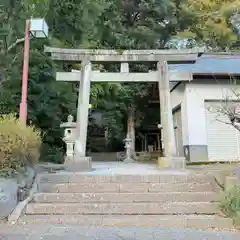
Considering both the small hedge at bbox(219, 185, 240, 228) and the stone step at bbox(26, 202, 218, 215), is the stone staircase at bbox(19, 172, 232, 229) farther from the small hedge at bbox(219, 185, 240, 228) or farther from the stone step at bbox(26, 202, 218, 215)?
the small hedge at bbox(219, 185, 240, 228)

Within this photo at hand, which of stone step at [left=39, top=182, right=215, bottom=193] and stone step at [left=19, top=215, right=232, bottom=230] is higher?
stone step at [left=39, top=182, right=215, bottom=193]

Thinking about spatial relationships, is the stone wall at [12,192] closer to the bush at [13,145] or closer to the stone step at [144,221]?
the bush at [13,145]

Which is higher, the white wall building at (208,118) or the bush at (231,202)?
→ the white wall building at (208,118)

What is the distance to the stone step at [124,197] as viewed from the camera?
6.95m

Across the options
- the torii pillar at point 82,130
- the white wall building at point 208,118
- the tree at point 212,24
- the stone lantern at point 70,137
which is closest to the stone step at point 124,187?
the torii pillar at point 82,130

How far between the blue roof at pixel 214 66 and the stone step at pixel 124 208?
8683mm

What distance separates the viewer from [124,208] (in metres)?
6.51

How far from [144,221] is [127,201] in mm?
969

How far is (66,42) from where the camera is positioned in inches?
512

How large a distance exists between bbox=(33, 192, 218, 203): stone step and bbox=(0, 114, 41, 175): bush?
2.91 feet

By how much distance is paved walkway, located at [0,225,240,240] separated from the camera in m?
5.09

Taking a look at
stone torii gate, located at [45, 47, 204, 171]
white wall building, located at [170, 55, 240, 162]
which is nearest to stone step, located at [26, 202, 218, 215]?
stone torii gate, located at [45, 47, 204, 171]

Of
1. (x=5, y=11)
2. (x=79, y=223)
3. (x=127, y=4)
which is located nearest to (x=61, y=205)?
(x=79, y=223)

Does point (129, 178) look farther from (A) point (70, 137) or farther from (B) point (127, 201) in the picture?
(A) point (70, 137)
